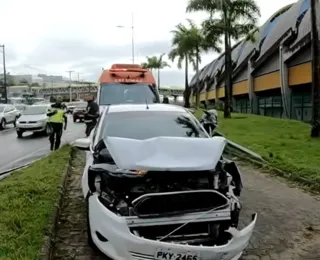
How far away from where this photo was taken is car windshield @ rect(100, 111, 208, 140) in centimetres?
637

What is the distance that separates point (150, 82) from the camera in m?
17.3

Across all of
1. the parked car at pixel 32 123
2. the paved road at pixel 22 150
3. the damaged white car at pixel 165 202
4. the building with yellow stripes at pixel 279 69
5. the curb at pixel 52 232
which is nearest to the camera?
the damaged white car at pixel 165 202

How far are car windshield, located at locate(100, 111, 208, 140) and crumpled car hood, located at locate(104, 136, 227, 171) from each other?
1.22 m

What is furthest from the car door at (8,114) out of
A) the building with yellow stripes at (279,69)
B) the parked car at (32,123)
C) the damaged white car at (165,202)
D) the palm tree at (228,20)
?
the damaged white car at (165,202)

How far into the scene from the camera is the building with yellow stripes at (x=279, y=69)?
32.1m

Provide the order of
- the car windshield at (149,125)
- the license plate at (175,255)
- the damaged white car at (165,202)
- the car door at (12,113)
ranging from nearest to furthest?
1. the license plate at (175,255)
2. the damaged white car at (165,202)
3. the car windshield at (149,125)
4. the car door at (12,113)

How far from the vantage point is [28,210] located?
637 cm

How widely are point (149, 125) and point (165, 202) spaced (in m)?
2.31

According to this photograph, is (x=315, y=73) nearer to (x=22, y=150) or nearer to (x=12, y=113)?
(x=22, y=150)

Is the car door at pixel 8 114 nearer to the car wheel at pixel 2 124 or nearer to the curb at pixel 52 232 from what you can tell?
the car wheel at pixel 2 124

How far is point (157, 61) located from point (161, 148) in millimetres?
71598

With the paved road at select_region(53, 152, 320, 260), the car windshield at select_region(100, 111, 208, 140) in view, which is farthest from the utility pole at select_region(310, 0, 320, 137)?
the car windshield at select_region(100, 111, 208, 140)

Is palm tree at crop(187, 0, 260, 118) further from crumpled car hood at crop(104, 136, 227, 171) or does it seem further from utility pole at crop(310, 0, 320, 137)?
crumpled car hood at crop(104, 136, 227, 171)

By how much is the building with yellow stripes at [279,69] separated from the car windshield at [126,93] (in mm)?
15995
